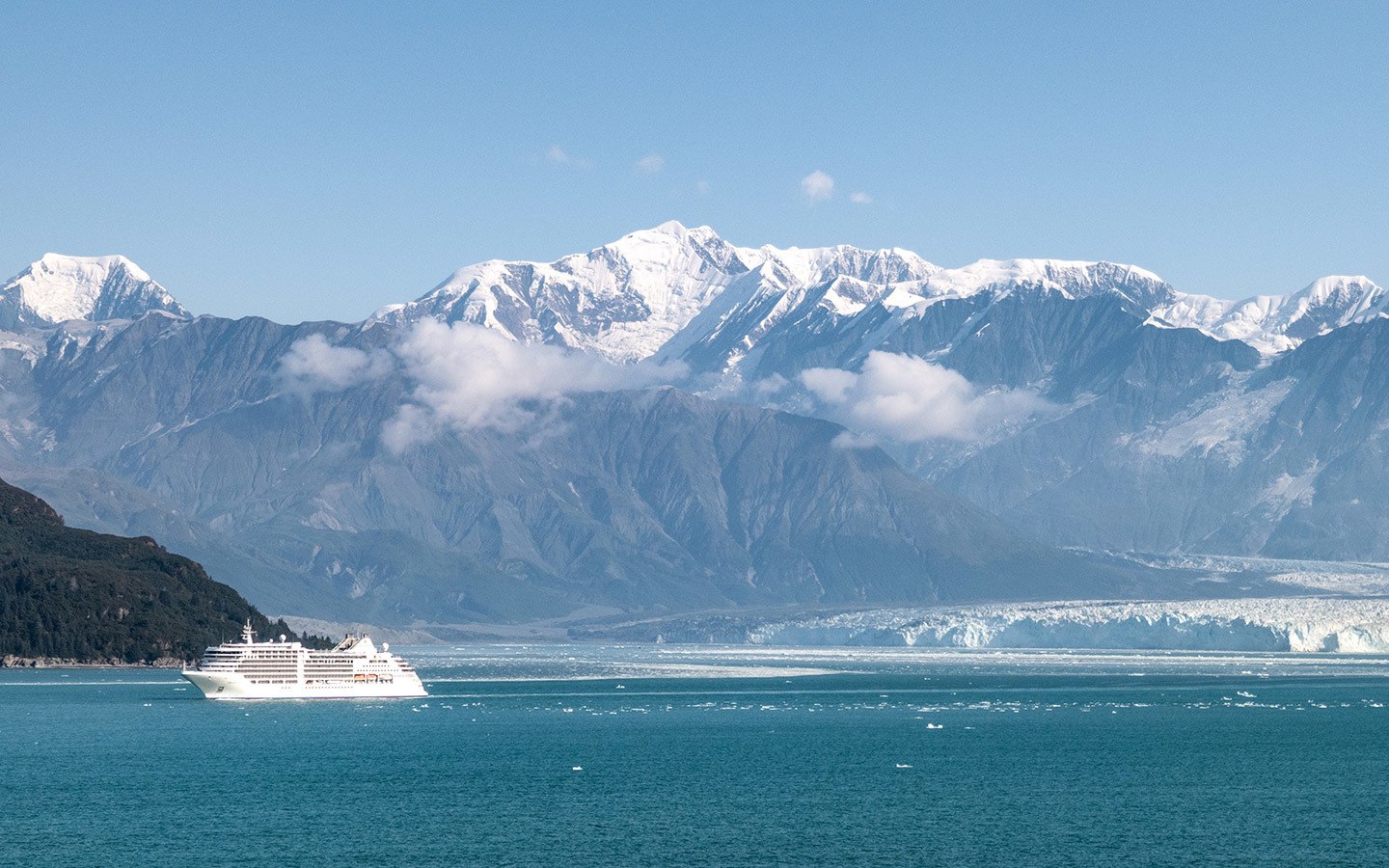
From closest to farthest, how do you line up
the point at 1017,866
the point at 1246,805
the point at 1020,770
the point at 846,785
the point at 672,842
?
the point at 1017,866 → the point at 672,842 → the point at 1246,805 → the point at 846,785 → the point at 1020,770

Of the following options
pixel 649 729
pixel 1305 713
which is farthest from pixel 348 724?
pixel 1305 713

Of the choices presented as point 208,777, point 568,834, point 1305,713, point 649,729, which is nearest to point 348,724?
point 649,729

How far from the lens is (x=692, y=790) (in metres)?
129

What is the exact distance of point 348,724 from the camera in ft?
587

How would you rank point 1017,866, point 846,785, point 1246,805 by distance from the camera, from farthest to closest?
point 846,785 → point 1246,805 → point 1017,866

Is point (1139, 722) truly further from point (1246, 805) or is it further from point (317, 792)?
point (317, 792)

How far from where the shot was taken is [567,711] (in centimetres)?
19925

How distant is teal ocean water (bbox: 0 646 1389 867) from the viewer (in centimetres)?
10488

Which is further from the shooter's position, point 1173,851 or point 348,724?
point 348,724

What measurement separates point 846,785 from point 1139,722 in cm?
5807

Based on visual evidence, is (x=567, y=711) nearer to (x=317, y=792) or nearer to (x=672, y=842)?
(x=317, y=792)

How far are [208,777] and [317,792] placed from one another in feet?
37.8

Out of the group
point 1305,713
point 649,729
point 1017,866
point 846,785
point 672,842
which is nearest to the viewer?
point 1017,866

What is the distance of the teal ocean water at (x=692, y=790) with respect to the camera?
105 m
